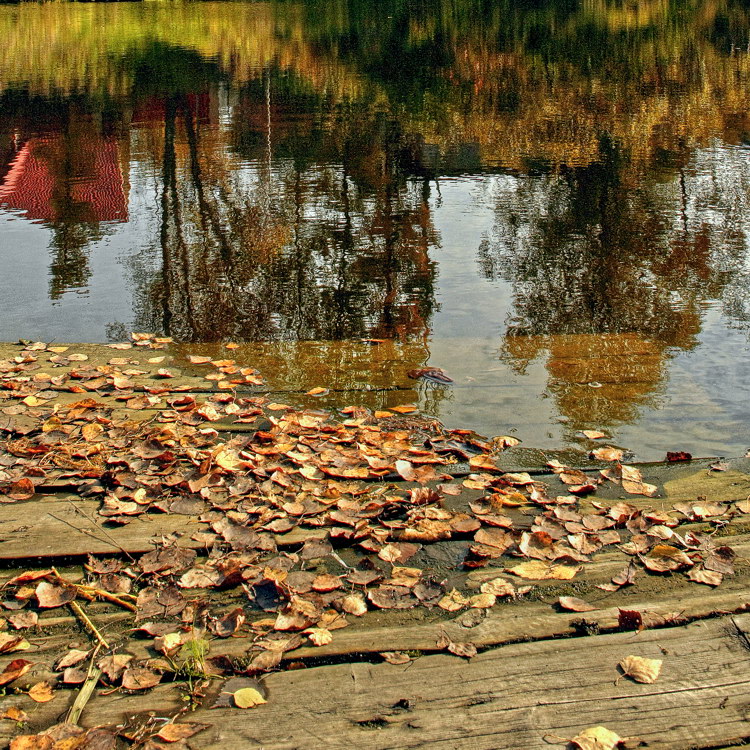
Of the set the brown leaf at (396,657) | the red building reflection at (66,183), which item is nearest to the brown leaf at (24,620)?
the brown leaf at (396,657)

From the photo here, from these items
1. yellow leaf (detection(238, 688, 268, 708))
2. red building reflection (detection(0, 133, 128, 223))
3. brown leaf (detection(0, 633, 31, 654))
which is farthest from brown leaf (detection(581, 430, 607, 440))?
red building reflection (detection(0, 133, 128, 223))

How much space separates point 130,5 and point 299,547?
3943cm

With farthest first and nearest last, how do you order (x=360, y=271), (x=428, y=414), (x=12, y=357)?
(x=360, y=271)
(x=12, y=357)
(x=428, y=414)

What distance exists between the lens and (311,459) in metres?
3.53

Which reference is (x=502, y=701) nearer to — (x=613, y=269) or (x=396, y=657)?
(x=396, y=657)

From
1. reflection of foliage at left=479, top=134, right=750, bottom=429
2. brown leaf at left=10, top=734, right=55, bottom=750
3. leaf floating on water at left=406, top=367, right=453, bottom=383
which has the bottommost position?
brown leaf at left=10, top=734, right=55, bottom=750

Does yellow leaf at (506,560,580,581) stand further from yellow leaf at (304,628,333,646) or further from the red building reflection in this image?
the red building reflection

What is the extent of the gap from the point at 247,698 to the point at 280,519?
94 centimetres

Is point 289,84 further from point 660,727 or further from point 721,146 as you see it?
point 660,727

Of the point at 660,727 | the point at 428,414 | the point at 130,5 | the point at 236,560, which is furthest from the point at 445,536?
the point at 130,5

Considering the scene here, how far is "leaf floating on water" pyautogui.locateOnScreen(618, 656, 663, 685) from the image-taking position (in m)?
2.15

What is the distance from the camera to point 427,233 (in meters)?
7.96

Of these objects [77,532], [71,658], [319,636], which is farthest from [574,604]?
[77,532]

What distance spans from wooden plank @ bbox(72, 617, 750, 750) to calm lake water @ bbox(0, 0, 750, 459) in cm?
194
